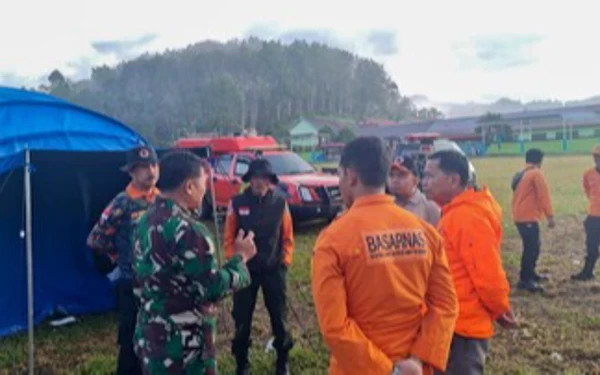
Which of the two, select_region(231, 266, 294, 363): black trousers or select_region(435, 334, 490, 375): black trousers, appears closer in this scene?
select_region(435, 334, 490, 375): black trousers

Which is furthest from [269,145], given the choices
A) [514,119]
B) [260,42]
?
[260,42]

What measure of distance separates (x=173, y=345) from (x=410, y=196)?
2.32m

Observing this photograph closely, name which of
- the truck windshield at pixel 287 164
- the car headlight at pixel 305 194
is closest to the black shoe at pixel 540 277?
the car headlight at pixel 305 194

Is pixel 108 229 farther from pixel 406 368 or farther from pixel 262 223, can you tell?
pixel 406 368

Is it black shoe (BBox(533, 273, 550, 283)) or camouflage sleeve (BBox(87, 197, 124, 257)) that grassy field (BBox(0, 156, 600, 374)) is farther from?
camouflage sleeve (BBox(87, 197, 124, 257))

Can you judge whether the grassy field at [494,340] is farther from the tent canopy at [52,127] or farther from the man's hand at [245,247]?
the man's hand at [245,247]

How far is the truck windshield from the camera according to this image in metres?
13.7

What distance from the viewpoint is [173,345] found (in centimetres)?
282

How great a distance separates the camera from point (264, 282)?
4883 millimetres

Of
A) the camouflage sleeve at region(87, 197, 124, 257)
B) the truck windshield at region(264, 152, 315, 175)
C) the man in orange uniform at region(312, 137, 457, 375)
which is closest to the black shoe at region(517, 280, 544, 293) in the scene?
the camouflage sleeve at region(87, 197, 124, 257)

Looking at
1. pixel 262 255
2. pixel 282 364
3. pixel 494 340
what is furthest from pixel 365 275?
pixel 494 340

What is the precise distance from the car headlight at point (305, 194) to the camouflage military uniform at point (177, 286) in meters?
9.25

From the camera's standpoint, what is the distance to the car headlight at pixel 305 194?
39.9 ft

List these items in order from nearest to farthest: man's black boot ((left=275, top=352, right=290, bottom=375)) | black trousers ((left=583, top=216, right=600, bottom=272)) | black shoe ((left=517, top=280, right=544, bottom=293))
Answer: man's black boot ((left=275, top=352, right=290, bottom=375)) → black shoe ((left=517, top=280, right=544, bottom=293)) → black trousers ((left=583, top=216, right=600, bottom=272))
